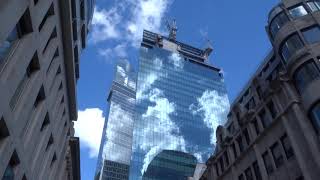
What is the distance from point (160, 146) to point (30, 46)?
129 metres

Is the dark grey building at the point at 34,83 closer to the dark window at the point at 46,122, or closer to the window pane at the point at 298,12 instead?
the dark window at the point at 46,122

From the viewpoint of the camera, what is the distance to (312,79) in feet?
89.2

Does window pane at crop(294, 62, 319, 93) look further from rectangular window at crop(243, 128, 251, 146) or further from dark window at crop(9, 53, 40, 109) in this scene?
dark window at crop(9, 53, 40, 109)

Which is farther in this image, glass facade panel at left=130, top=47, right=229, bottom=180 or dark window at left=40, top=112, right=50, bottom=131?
glass facade panel at left=130, top=47, right=229, bottom=180

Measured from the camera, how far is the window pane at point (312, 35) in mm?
29805

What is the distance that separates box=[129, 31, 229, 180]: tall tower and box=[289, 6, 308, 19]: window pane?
105651mm

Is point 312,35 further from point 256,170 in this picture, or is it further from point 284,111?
point 256,170

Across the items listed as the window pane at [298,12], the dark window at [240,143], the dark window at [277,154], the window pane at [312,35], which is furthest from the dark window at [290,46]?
the dark window at [240,143]

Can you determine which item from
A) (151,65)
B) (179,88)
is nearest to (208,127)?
(179,88)

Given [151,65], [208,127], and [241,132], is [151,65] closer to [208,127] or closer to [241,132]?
[208,127]

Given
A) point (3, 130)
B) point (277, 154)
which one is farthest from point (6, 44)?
point (277, 154)

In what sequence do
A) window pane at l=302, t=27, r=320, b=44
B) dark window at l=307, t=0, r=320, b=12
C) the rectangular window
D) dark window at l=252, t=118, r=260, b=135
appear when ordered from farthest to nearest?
the rectangular window < dark window at l=252, t=118, r=260, b=135 < dark window at l=307, t=0, r=320, b=12 < window pane at l=302, t=27, r=320, b=44

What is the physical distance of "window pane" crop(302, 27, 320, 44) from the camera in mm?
29805

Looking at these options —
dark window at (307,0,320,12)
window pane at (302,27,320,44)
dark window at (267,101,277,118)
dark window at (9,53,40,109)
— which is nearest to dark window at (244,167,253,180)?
dark window at (267,101,277,118)
